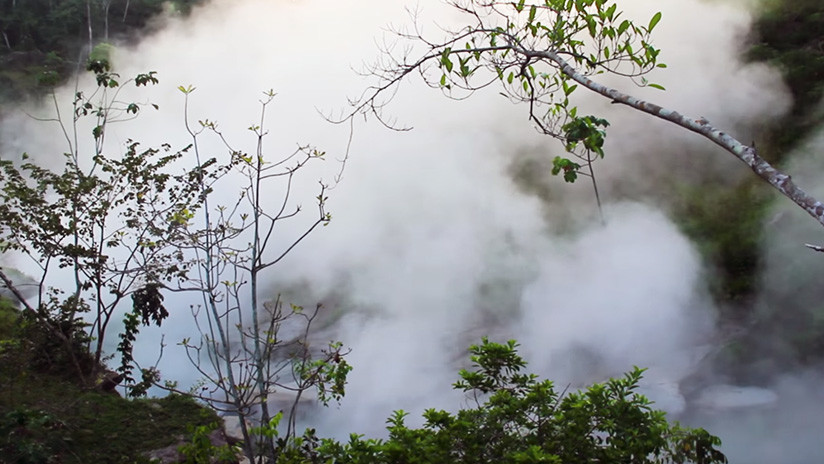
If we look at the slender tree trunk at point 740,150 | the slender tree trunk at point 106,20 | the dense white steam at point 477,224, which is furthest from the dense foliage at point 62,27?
the slender tree trunk at point 740,150

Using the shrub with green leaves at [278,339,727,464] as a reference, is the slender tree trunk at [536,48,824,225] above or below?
above

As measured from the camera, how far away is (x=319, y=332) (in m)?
6.24

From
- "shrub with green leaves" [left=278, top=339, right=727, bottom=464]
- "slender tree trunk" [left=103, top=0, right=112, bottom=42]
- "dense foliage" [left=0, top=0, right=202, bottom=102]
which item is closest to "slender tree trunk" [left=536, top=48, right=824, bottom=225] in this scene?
"shrub with green leaves" [left=278, top=339, right=727, bottom=464]

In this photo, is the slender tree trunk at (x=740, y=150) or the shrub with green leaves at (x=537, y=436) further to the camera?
the shrub with green leaves at (x=537, y=436)

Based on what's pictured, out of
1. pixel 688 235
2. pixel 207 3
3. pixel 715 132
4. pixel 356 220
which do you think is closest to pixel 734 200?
pixel 688 235

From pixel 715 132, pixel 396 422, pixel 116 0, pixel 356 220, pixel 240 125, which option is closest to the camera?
pixel 715 132

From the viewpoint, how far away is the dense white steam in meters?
5.38

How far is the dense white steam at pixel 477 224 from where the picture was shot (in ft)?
17.6

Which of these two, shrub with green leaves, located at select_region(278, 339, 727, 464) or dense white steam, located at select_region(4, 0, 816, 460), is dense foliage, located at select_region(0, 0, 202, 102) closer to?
dense white steam, located at select_region(4, 0, 816, 460)

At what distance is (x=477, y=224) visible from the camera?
646 cm

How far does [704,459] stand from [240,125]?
23.1 ft

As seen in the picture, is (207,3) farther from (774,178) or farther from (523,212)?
(774,178)

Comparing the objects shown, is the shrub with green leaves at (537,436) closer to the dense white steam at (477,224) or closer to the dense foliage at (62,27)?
the dense white steam at (477,224)

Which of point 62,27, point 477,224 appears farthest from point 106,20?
point 477,224
